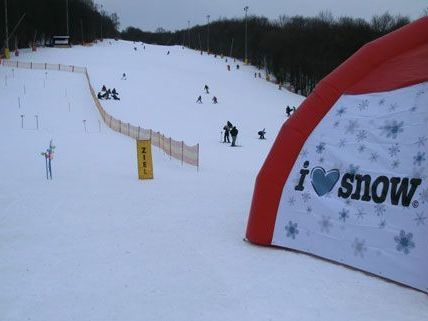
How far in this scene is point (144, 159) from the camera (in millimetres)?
16141

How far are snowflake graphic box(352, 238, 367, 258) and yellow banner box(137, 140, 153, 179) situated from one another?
937 centimetres

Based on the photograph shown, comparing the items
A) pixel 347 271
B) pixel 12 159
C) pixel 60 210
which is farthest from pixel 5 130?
pixel 347 271

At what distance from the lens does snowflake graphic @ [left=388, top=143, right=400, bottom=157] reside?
26.0 ft

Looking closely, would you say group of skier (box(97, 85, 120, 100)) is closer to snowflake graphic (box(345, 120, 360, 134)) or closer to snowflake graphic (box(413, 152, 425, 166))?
snowflake graphic (box(345, 120, 360, 134))

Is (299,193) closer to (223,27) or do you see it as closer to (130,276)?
(130,276)

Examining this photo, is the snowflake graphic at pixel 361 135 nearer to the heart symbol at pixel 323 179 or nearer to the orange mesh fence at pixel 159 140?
the heart symbol at pixel 323 179

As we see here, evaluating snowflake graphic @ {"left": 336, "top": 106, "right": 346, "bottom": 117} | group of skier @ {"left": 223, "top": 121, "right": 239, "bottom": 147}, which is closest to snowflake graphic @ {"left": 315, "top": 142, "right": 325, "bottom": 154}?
snowflake graphic @ {"left": 336, "top": 106, "right": 346, "bottom": 117}

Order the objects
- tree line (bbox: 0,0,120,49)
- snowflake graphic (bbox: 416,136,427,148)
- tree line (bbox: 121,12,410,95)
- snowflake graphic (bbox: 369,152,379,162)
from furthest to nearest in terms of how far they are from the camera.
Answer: tree line (bbox: 0,0,120,49) < tree line (bbox: 121,12,410,95) < snowflake graphic (bbox: 369,152,379,162) < snowflake graphic (bbox: 416,136,427,148)

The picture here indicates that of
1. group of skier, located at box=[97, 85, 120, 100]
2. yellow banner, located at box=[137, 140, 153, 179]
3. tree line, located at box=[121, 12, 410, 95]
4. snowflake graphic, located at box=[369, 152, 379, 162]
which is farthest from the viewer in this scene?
tree line, located at box=[121, 12, 410, 95]

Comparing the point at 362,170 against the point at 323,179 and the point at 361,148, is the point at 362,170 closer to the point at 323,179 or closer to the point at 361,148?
the point at 361,148

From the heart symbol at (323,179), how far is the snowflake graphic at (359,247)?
41.8 inches

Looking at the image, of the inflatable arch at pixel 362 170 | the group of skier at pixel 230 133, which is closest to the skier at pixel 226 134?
the group of skier at pixel 230 133

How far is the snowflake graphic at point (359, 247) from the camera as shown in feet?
25.9

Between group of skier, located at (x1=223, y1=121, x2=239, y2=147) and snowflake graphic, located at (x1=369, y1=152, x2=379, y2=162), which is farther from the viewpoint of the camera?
group of skier, located at (x1=223, y1=121, x2=239, y2=147)
